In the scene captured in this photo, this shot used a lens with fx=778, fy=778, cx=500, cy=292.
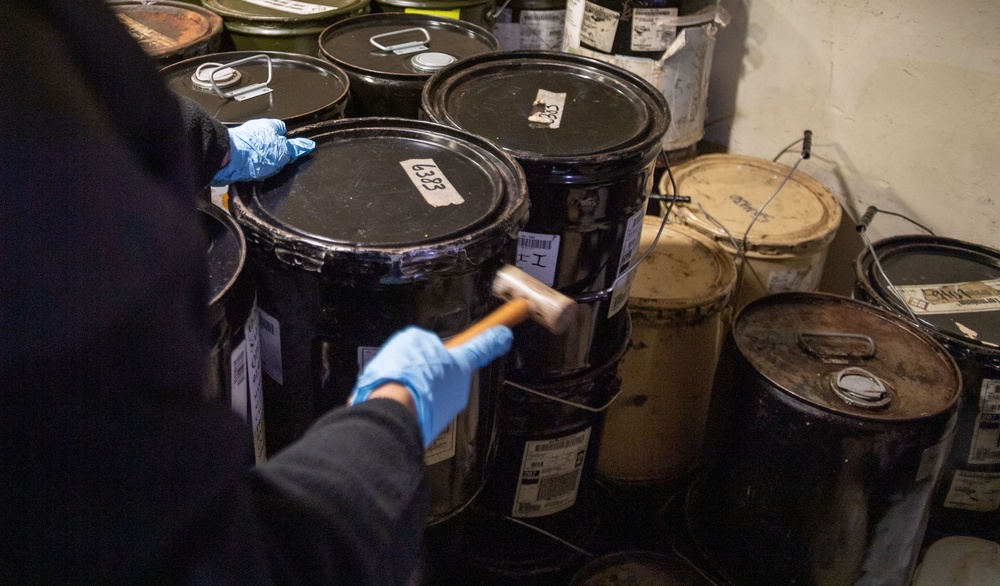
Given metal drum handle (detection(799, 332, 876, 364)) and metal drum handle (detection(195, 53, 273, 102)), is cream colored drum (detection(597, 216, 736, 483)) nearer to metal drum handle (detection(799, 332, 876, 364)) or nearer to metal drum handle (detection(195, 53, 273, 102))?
metal drum handle (detection(799, 332, 876, 364))

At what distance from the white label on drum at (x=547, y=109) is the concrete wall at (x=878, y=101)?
112 cm

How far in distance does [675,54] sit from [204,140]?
4.66 ft

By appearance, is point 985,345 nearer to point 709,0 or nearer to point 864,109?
point 864,109

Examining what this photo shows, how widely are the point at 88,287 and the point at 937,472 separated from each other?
56.6 inches

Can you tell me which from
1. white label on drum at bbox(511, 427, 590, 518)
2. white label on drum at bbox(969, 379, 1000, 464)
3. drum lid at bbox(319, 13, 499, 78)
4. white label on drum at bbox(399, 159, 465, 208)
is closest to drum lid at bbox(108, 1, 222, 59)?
drum lid at bbox(319, 13, 499, 78)

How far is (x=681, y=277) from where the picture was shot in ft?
6.15

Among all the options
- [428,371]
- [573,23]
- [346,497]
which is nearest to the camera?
[346,497]

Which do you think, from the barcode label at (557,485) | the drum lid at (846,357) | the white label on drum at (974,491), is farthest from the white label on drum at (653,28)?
the white label on drum at (974,491)

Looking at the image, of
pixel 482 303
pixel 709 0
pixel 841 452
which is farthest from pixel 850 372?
pixel 709 0

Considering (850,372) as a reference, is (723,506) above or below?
below

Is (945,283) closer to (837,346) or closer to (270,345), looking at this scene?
(837,346)

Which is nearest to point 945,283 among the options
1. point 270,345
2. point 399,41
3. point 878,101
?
point 878,101

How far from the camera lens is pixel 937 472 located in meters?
1.42

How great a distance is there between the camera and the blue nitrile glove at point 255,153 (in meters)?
1.12
